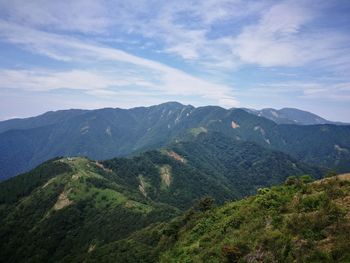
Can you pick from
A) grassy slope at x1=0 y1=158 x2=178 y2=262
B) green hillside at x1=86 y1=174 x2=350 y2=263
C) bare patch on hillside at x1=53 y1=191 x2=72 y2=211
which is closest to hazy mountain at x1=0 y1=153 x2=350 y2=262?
green hillside at x1=86 y1=174 x2=350 y2=263

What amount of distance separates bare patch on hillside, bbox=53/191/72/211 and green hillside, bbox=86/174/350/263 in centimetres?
12118

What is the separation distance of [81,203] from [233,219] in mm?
136802

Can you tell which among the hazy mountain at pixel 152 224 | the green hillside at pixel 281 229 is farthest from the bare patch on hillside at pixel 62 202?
the green hillside at pixel 281 229

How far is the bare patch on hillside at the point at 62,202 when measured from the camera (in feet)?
544

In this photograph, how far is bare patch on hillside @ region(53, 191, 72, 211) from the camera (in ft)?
544

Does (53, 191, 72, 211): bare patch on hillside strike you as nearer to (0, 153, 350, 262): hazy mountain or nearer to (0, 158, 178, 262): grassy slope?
(0, 158, 178, 262): grassy slope

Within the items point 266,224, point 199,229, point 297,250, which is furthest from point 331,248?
point 199,229

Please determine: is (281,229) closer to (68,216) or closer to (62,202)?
(68,216)

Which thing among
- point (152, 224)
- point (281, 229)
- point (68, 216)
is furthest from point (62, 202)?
point (281, 229)

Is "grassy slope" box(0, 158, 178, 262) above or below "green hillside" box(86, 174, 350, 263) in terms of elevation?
below

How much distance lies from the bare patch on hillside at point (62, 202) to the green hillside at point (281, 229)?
121184mm

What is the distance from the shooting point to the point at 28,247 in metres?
145

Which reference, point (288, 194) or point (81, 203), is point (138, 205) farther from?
point (288, 194)

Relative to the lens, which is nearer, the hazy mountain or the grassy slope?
the hazy mountain
